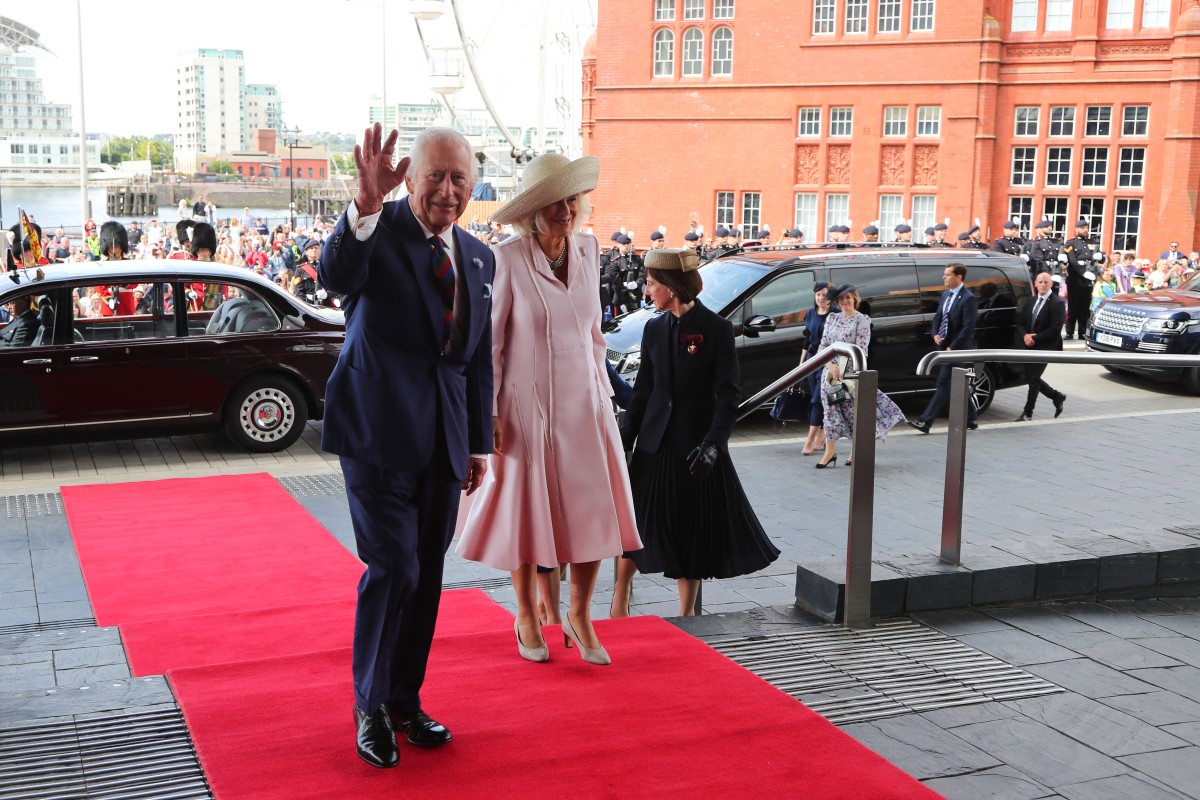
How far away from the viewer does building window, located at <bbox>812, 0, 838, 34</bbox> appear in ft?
125

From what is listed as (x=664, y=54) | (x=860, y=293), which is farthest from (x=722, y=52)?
(x=860, y=293)

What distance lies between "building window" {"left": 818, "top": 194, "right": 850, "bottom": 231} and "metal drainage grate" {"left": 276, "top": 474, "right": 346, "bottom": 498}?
30.6 m

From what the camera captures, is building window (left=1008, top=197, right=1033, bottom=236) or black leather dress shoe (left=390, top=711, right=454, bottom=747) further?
building window (left=1008, top=197, right=1033, bottom=236)

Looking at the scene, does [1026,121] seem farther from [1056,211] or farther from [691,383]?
[691,383]

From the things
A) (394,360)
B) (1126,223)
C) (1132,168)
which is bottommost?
(394,360)

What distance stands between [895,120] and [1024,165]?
399 cm

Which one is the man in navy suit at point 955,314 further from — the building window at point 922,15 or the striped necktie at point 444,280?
the building window at point 922,15

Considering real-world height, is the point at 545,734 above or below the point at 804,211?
below

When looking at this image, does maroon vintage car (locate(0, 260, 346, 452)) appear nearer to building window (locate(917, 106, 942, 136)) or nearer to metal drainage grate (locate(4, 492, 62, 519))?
metal drainage grate (locate(4, 492, 62, 519))

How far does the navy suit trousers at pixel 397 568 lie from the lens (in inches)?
143

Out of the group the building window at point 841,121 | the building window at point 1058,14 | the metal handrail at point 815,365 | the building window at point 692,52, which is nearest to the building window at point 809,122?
the building window at point 841,121

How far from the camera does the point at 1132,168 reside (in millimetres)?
35719

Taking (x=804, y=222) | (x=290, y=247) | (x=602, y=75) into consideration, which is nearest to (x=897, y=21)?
(x=804, y=222)

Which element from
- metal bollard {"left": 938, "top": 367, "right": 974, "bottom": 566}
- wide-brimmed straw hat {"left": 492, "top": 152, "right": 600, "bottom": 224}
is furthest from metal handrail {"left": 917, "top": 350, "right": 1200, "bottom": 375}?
wide-brimmed straw hat {"left": 492, "top": 152, "right": 600, "bottom": 224}
